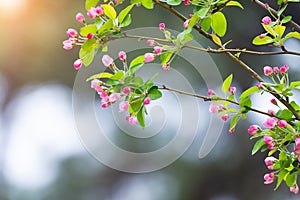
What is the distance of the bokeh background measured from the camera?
1352 millimetres

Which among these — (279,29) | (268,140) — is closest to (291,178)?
(268,140)

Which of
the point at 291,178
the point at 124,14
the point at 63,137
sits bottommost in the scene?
the point at 291,178

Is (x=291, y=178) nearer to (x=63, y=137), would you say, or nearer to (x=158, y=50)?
(x=158, y=50)

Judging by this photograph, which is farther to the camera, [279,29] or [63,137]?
[63,137]

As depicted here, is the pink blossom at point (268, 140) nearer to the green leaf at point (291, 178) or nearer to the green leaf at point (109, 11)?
the green leaf at point (291, 178)

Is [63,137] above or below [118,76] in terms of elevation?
above

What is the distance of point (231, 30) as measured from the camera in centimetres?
134

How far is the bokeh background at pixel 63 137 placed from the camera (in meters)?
1.35

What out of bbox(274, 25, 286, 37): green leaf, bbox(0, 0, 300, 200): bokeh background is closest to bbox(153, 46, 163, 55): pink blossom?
bbox(274, 25, 286, 37): green leaf

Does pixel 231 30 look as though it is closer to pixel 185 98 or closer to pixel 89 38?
pixel 185 98

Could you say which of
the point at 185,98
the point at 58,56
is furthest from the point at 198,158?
the point at 58,56

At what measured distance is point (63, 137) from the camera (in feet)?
4.97

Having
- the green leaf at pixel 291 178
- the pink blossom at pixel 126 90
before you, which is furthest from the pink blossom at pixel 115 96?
the green leaf at pixel 291 178

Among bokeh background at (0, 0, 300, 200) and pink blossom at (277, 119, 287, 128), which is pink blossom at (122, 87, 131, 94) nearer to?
pink blossom at (277, 119, 287, 128)
